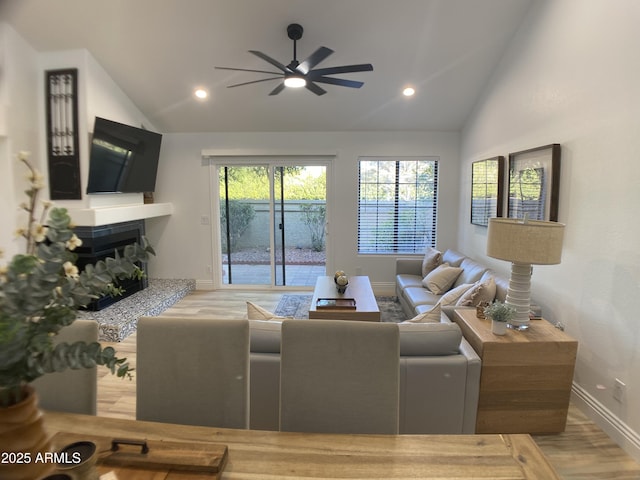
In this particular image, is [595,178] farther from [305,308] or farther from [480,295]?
[305,308]

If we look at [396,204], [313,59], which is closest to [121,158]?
[313,59]

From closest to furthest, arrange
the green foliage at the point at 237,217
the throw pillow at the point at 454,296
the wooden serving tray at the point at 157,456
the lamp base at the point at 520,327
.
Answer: the wooden serving tray at the point at 157,456 < the lamp base at the point at 520,327 < the throw pillow at the point at 454,296 < the green foliage at the point at 237,217

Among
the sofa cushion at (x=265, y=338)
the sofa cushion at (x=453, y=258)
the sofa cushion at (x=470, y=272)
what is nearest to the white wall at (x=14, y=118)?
the sofa cushion at (x=265, y=338)

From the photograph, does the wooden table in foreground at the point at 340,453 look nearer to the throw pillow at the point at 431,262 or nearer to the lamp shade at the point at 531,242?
the lamp shade at the point at 531,242

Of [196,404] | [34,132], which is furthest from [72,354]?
[34,132]

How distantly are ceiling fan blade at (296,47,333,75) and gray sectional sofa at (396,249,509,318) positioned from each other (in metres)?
2.26

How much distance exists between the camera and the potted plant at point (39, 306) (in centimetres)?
85

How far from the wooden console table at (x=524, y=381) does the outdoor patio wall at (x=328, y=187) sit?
3.52m

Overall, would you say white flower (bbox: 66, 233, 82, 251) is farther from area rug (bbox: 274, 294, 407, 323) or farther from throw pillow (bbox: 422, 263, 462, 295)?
throw pillow (bbox: 422, 263, 462, 295)

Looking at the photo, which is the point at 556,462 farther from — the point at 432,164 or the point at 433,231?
the point at 432,164

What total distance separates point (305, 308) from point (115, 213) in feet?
8.60

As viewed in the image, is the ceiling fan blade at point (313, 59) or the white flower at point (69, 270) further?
the ceiling fan blade at point (313, 59)

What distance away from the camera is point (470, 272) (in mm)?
4102

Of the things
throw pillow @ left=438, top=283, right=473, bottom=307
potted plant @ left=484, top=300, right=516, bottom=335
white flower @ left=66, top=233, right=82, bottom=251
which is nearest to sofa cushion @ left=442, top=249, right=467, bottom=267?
throw pillow @ left=438, top=283, right=473, bottom=307
